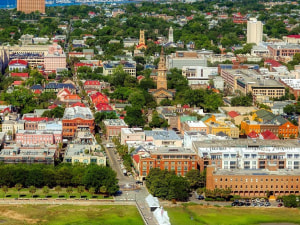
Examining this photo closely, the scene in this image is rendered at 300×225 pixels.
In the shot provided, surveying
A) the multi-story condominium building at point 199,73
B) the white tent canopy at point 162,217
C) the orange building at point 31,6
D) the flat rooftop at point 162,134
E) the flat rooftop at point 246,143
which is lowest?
the white tent canopy at point 162,217

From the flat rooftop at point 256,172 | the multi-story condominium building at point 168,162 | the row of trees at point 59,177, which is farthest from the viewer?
the multi-story condominium building at point 168,162

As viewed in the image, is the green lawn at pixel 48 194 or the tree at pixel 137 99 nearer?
the green lawn at pixel 48 194

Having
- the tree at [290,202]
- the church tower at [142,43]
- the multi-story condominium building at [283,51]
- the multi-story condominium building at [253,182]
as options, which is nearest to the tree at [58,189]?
the multi-story condominium building at [253,182]

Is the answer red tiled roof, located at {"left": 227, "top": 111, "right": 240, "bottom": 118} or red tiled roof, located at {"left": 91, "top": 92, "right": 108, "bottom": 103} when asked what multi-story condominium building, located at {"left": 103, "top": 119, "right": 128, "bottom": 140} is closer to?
red tiled roof, located at {"left": 227, "top": 111, "right": 240, "bottom": 118}

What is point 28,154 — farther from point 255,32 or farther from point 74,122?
point 255,32

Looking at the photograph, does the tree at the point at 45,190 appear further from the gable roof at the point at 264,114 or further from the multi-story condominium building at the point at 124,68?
the multi-story condominium building at the point at 124,68

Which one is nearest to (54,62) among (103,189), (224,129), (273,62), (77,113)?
(273,62)
